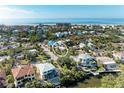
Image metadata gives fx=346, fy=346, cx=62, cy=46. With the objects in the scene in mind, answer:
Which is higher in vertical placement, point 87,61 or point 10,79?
point 87,61

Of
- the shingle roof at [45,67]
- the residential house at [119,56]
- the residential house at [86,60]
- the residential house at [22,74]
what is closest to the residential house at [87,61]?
the residential house at [86,60]

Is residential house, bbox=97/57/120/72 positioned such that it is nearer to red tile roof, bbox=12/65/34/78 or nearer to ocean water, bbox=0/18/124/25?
ocean water, bbox=0/18/124/25

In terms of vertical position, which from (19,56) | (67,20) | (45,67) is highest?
(67,20)

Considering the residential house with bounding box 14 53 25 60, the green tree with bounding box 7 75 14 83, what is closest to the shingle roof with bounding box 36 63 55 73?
the residential house with bounding box 14 53 25 60

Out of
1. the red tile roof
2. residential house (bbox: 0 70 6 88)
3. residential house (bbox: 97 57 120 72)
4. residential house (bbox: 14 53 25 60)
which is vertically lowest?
residential house (bbox: 0 70 6 88)

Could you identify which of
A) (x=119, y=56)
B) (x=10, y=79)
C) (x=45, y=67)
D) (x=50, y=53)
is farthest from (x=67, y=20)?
(x=10, y=79)

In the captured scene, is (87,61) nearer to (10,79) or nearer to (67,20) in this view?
(67,20)

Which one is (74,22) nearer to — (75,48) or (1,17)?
(75,48)
